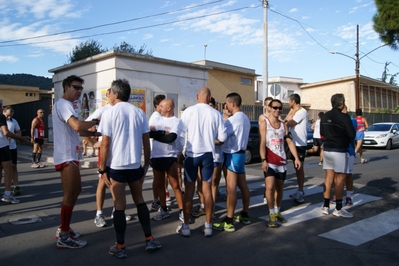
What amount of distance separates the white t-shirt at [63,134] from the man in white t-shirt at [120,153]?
1.56 feet

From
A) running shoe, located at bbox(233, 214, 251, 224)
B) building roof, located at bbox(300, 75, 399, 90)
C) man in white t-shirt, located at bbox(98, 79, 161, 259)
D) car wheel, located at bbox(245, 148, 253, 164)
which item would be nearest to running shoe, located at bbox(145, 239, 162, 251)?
man in white t-shirt, located at bbox(98, 79, 161, 259)

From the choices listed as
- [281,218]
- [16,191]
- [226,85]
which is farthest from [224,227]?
[226,85]

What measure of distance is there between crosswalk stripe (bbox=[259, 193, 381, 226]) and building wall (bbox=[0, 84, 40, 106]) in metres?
39.0

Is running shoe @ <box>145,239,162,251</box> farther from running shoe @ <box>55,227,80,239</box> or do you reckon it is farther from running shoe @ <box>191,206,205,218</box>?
running shoe @ <box>191,206,205,218</box>

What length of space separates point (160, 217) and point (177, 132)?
148 centimetres

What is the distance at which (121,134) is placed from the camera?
13.1 feet

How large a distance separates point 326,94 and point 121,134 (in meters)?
39.2

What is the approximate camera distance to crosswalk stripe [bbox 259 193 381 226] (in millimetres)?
5668

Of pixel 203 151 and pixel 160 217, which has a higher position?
pixel 203 151

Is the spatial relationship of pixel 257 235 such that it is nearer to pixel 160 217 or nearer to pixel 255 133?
pixel 160 217

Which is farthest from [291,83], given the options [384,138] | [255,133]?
[255,133]

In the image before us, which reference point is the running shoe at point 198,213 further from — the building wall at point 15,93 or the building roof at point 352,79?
the building wall at point 15,93

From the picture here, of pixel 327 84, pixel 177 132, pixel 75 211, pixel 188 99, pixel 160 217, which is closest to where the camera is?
pixel 177 132

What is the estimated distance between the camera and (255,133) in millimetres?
13500
